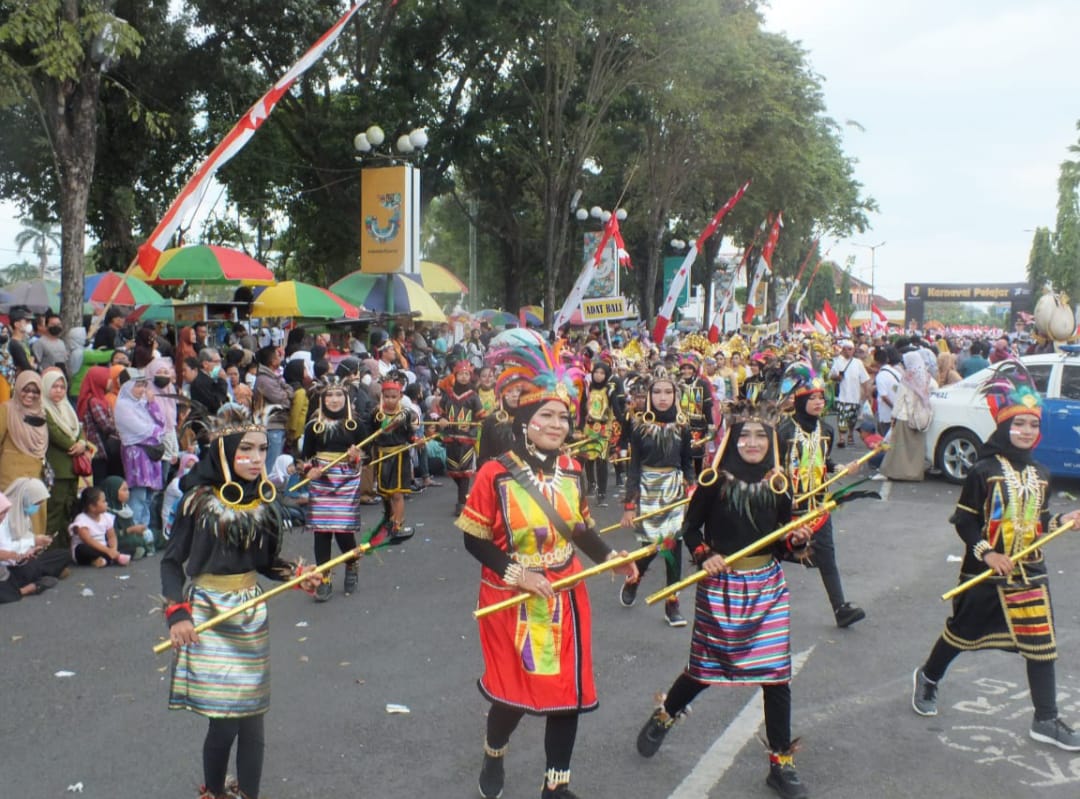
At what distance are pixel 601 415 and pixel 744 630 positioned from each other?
782cm

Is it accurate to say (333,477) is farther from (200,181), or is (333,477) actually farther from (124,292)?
(124,292)

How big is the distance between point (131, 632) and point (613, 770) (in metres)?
3.75

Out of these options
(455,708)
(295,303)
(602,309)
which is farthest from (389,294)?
(455,708)

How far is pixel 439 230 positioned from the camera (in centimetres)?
6178

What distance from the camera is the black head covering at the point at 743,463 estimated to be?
4.58 meters

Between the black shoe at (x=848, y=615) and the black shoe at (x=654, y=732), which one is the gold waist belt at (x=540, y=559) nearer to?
the black shoe at (x=654, y=732)

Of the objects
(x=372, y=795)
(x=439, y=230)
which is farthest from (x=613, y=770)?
(x=439, y=230)

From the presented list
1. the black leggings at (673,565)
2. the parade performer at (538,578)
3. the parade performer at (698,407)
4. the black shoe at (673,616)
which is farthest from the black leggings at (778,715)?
the parade performer at (698,407)

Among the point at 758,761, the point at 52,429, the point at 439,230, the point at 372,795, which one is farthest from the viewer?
the point at 439,230

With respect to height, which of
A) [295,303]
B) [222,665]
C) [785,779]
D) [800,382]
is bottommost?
[785,779]

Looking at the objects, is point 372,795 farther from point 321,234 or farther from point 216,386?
point 321,234

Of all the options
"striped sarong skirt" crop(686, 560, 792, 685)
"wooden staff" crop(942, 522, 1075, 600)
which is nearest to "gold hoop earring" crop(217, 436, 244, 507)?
"striped sarong skirt" crop(686, 560, 792, 685)

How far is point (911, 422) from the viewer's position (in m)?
13.2

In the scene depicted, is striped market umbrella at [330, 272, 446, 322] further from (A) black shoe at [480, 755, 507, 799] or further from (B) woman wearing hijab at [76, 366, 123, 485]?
(A) black shoe at [480, 755, 507, 799]
